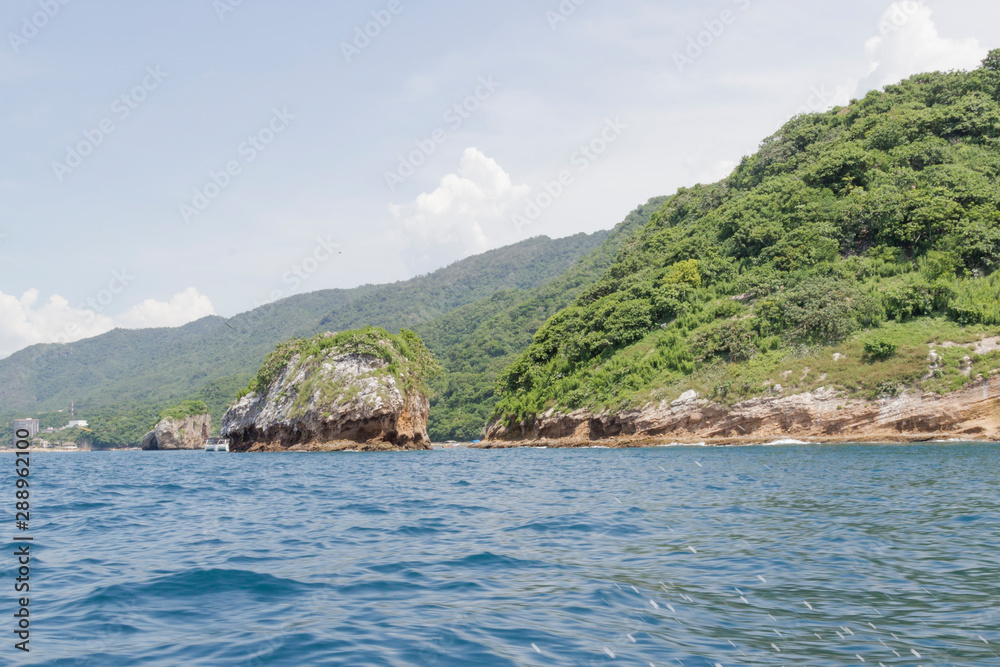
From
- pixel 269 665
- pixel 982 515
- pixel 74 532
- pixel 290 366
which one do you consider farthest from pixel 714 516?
pixel 290 366

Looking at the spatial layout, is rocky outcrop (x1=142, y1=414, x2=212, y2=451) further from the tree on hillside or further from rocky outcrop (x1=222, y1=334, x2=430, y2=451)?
the tree on hillside

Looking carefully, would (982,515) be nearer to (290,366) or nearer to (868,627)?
(868,627)

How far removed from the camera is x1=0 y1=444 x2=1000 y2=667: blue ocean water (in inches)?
253

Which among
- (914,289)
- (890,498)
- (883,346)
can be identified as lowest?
(890,498)

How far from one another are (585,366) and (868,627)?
208 ft

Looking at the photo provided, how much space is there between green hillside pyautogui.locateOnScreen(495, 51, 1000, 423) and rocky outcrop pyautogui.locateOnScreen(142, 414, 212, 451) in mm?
94326

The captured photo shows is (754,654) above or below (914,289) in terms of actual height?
below

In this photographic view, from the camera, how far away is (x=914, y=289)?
172 ft

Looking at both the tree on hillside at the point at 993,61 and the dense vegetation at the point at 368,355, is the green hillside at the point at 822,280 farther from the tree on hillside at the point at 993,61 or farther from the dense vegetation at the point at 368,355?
the dense vegetation at the point at 368,355

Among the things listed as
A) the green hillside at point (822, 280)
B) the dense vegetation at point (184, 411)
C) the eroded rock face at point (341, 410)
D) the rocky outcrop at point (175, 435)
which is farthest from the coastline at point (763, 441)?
the dense vegetation at point (184, 411)

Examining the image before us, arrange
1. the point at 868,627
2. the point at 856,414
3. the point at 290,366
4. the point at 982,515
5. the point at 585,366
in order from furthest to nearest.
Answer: the point at 290,366
the point at 585,366
the point at 856,414
the point at 982,515
the point at 868,627

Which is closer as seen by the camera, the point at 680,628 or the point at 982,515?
the point at 680,628

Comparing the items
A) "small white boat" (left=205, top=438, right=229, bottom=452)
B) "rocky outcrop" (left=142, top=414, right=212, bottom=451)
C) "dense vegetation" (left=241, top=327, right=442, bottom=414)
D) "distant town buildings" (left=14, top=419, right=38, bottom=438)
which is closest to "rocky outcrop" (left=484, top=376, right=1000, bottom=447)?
"dense vegetation" (left=241, top=327, right=442, bottom=414)

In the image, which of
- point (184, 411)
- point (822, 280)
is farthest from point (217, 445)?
point (822, 280)
